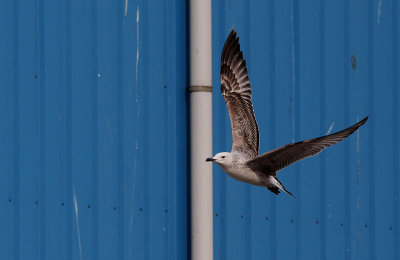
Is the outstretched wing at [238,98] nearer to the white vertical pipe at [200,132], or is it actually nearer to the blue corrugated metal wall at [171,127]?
the white vertical pipe at [200,132]

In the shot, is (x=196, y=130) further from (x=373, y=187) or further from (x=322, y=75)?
(x=373, y=187)

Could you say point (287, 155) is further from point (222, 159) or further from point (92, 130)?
point (92, 130)

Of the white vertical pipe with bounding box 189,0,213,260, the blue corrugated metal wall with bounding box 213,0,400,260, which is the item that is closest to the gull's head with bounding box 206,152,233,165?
the white vertical pipe with bounding box 189,0,213,260

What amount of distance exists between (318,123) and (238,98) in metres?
0.90

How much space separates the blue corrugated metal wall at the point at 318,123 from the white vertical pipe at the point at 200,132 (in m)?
→ 0.15

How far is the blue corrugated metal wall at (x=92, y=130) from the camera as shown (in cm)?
349

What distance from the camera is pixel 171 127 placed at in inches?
149

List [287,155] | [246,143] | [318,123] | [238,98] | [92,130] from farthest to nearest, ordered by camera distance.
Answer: [318,123], [92,130], [238,98], [246,143], [287,155]

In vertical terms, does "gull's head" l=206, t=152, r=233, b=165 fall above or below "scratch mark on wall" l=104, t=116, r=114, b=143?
below

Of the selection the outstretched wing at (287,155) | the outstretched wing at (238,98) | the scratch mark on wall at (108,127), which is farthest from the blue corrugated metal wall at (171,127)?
the outstretched wing at (287,155)

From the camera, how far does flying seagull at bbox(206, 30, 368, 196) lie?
2.71 m

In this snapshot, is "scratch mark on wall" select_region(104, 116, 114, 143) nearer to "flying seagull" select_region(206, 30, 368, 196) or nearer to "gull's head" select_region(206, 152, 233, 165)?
"flying seagull" select_region(206, 30, 368, 196)

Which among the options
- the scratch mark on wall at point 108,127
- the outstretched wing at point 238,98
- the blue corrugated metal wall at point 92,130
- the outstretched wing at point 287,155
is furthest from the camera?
the scratch mark on wall at point 108,127

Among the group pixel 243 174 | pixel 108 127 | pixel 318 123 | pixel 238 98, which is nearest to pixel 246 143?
pixel 238 98
